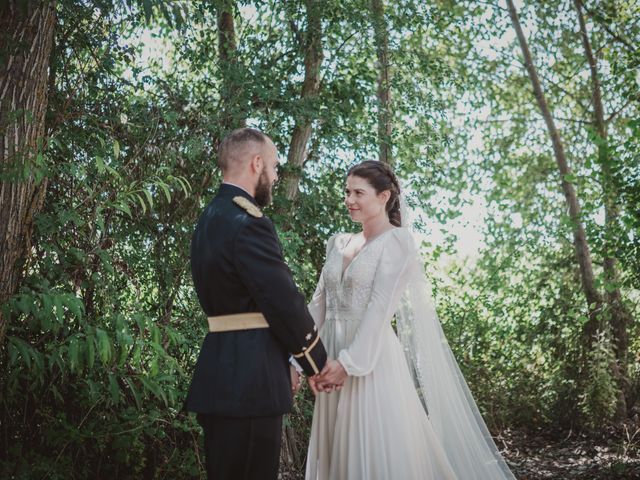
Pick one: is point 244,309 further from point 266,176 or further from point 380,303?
point 380,303

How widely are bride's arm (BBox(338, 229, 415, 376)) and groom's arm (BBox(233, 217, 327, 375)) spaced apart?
1.69 ft

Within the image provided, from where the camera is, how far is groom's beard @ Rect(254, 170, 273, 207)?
263 cm

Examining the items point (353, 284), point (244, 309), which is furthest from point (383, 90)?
point (244, 309)

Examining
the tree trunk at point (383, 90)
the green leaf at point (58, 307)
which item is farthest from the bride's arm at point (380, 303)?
the tree trunk at point (383, 90)

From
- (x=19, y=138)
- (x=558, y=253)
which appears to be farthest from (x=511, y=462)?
(x=19, y=138)

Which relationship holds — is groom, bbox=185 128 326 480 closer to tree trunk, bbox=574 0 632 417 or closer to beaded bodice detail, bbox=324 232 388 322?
beaded bodice detail, bbox=324 232 388 322

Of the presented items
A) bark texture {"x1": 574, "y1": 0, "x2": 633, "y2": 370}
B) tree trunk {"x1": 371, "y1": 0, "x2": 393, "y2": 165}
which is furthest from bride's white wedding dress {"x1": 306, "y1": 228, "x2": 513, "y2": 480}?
bark texture {"x1": 574, "y1": 0, "x2": 633, "y2": 370}

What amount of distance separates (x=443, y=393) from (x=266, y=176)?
1458mm

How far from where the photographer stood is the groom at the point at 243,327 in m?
2.42

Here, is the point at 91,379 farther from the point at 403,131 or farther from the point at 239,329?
the point at 403,131

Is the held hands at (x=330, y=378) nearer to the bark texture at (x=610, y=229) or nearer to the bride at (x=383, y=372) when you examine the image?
the bride at (x=383, y=372)

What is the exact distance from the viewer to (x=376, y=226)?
329cm

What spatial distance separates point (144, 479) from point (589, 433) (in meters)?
4.09

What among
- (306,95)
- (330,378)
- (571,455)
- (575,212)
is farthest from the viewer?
(575,212)
